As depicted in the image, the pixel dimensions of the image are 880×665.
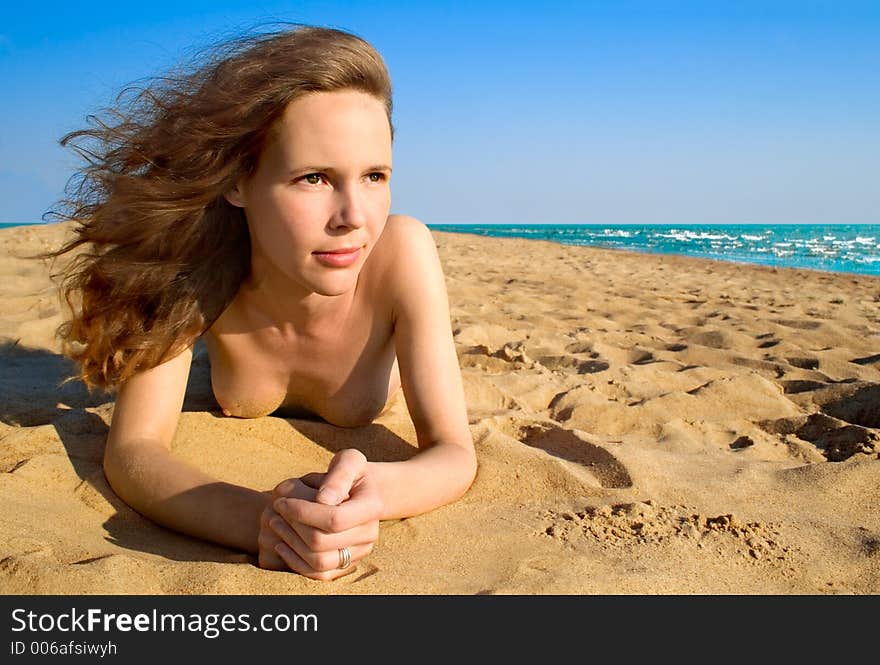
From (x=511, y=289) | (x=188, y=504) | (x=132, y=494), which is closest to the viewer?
(x=188, y=504)

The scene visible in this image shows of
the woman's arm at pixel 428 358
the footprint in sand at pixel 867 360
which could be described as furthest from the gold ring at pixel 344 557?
the footprint in sand at pixel 867 360

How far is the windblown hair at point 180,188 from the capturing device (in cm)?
193

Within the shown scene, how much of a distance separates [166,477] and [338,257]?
74 centimetres

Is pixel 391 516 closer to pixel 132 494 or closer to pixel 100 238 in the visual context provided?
pixel 132 494

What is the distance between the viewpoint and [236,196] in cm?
207

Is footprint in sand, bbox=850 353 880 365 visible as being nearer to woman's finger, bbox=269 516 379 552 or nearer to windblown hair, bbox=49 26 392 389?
windblown hair, bbox=49 26 392 389

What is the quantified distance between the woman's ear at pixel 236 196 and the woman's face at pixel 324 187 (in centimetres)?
9

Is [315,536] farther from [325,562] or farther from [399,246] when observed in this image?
[399,246]

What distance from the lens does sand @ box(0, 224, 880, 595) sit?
5.12ft

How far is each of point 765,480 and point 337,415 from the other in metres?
1.42

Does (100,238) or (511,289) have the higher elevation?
(100,238)

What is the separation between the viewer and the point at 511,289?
24.2 feet

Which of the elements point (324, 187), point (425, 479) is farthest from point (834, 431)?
point (324, 187)
